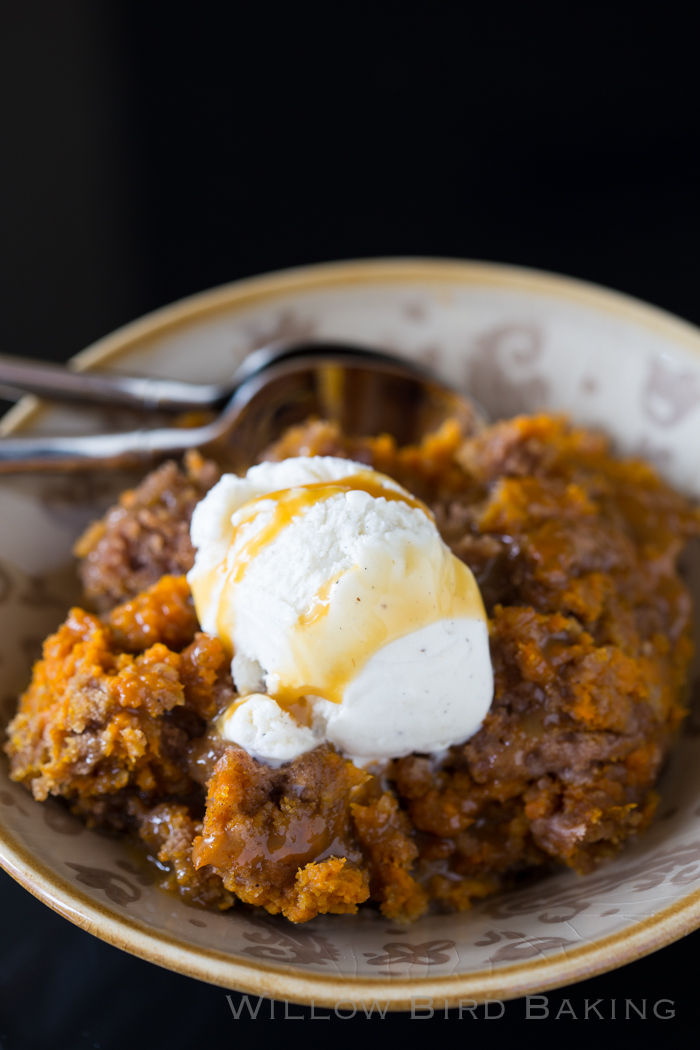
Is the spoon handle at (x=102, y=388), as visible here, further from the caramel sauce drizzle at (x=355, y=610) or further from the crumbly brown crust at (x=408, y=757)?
the caramel sauce drizzle at (x=355, y=610)

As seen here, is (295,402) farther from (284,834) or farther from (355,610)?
(284,834)

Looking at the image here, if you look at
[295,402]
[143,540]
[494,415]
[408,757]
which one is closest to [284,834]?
[408,757]

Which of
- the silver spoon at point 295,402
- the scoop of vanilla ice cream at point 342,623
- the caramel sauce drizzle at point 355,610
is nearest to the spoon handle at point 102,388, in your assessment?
the silver spoon at point 295,402

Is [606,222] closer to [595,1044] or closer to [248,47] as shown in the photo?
[248,47]

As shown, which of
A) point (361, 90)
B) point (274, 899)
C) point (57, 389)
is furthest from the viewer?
point (361, 90)

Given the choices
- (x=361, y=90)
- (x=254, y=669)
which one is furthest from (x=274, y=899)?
(x=361, y=90)

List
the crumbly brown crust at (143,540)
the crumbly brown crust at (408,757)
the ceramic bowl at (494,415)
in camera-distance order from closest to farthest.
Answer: the ceramic bowl at (494,415), the crumbly brown crust at (408,757), the crumbly brown crust at (143,540)
